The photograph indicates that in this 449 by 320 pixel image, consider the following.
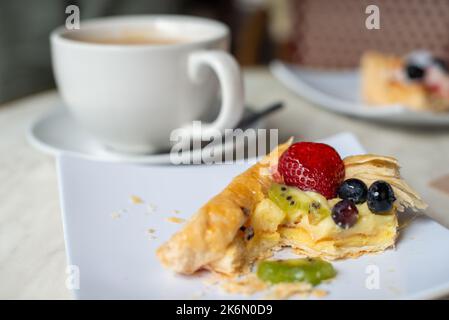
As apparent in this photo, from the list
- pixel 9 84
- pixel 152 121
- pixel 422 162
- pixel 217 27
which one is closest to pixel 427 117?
pixel 422 162

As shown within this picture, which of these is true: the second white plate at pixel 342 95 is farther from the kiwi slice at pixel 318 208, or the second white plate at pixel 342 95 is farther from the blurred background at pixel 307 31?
the kiwi slice at pixel 318 208

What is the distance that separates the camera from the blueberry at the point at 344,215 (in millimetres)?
796

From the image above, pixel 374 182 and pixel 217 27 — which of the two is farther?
pixel 217 27

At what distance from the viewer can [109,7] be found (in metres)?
2.63

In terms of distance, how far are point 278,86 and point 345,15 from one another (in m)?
0.39

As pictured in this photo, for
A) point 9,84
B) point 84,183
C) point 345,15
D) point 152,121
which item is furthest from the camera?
point 9,84

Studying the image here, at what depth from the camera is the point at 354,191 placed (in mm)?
830

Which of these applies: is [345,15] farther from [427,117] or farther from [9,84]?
[9,84]

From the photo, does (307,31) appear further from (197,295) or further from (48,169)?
(197,295)

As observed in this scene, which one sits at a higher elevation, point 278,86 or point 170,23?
point 170,23

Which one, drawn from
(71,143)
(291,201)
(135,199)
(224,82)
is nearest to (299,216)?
(291,201)

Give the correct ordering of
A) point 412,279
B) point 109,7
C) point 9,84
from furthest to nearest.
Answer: point 109,7
point 9,84
point 412,279

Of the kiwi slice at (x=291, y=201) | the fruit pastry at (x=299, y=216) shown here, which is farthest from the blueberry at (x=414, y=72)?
the kiwi slice at (x=291, y=201)

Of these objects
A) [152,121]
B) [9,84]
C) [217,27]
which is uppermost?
[217,27]
